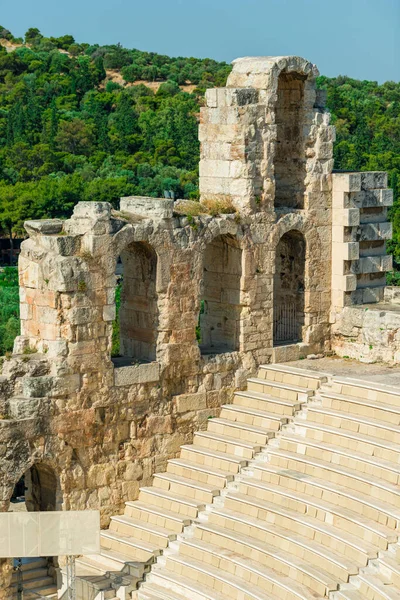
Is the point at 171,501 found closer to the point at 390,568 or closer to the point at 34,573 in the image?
the point at 34,573

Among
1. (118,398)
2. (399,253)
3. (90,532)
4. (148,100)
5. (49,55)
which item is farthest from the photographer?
(49,55)

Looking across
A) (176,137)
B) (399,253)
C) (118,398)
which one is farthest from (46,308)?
(176,137)

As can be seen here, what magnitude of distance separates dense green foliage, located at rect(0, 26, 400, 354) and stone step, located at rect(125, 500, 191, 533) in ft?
54.4

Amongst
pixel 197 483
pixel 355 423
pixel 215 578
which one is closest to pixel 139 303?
pixel 197 483

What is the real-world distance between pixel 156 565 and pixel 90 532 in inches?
76.7

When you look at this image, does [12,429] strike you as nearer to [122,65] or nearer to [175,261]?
[175,261]

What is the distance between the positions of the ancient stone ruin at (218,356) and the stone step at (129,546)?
0.04 m

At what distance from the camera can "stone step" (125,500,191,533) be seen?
18.9 metres

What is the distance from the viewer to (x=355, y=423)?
18891 mm

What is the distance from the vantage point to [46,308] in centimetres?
1886

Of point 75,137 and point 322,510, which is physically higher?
point 75,137

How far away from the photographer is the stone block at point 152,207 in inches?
776

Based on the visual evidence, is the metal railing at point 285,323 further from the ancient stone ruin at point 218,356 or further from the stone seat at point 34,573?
the stone seat at point 34,573

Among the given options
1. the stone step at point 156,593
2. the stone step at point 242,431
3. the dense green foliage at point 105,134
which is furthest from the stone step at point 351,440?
the dense green foliage at point 105,134
